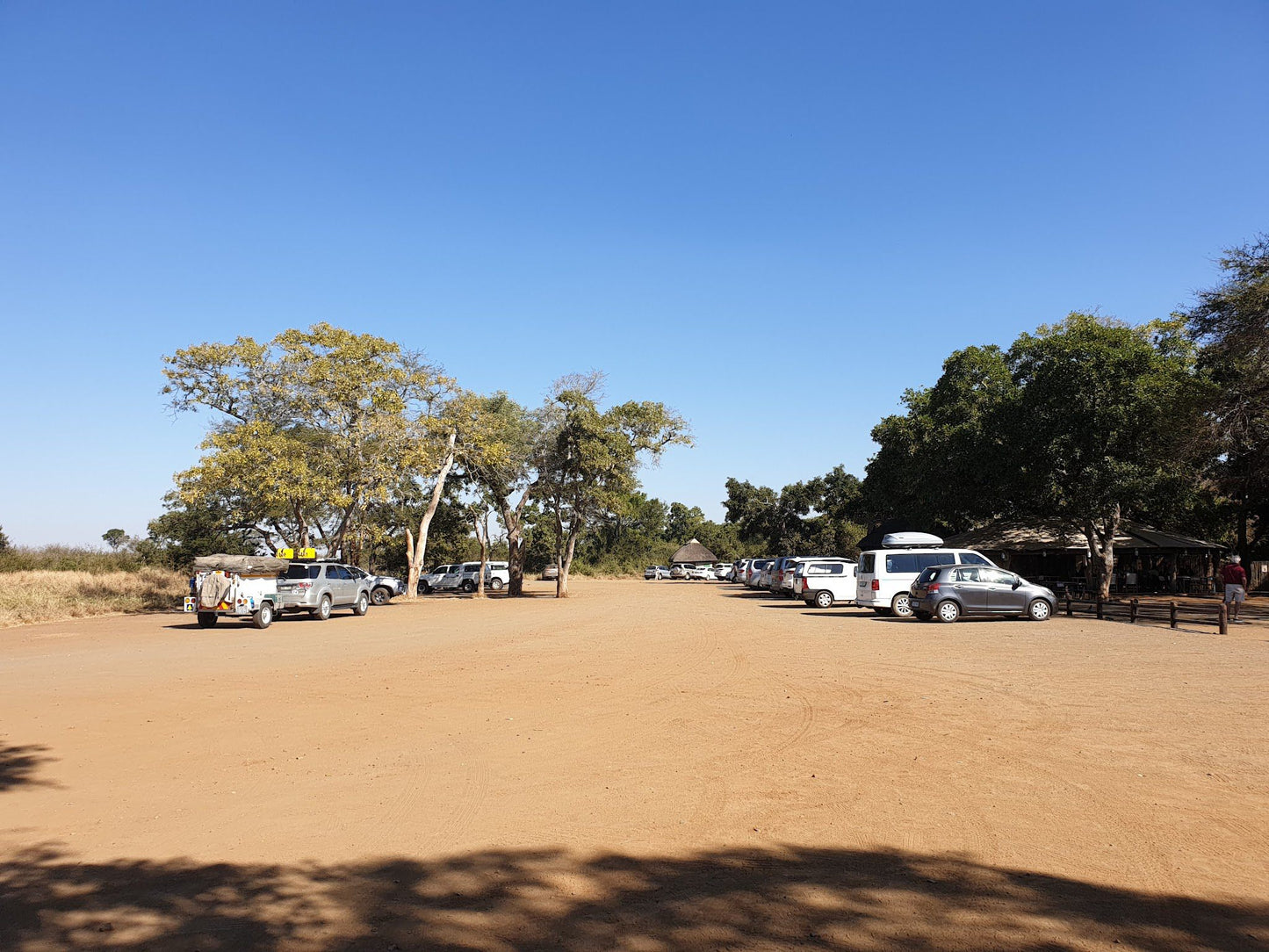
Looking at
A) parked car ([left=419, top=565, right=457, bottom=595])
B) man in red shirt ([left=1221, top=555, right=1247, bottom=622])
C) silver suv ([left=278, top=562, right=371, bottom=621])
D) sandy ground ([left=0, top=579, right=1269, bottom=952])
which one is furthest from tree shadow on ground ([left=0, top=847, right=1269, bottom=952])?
parked car ([left=419, top=565, right=457, bottom=595])

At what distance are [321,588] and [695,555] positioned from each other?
5480 centimetres

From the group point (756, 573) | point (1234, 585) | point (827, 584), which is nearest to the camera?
point (1234, 585)

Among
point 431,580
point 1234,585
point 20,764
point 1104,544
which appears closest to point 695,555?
point 431,580

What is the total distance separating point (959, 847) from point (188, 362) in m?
31.8

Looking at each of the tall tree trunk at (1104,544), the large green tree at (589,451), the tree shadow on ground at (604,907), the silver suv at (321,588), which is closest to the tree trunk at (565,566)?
the large green tree at (589,451)

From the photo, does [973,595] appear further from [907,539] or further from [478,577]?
[478,577]

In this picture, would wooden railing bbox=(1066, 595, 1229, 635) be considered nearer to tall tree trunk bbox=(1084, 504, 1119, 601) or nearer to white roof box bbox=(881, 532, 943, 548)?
white roof box bbox=(881, 532, 943, 548)

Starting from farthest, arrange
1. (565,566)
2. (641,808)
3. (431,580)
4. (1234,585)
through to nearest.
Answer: (431,580) → (565,566) → (1234,585) → (641,808)

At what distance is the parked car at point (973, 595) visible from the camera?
21.8m

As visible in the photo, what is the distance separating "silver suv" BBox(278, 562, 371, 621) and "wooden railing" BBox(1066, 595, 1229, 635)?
21.8 m

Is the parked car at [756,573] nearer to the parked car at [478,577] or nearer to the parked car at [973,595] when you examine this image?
the parked car at [478,577]

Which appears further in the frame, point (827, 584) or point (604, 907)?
point (827, 584)

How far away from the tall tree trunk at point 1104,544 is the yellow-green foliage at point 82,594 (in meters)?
34.4

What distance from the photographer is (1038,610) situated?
2231 centimetres
